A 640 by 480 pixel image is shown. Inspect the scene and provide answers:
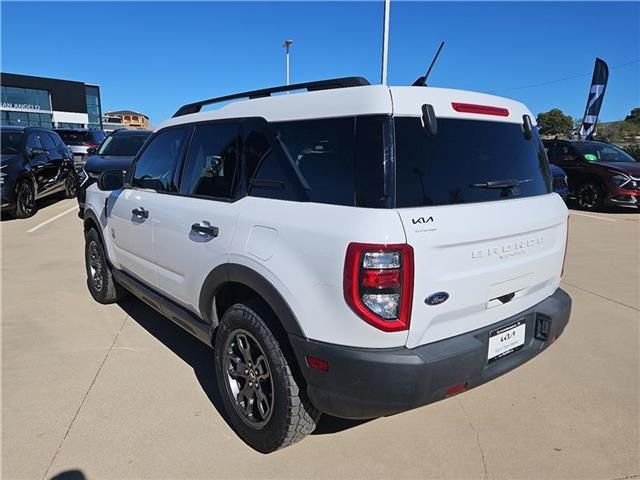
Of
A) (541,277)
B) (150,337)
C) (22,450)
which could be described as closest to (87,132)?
(150,337)

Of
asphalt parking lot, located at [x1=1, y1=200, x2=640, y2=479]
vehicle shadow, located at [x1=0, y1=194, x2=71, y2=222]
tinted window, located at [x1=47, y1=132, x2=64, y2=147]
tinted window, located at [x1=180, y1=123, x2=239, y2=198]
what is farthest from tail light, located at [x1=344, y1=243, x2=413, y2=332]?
tinted window, located at [x1=47, y1=132, x2=64, y2=147]

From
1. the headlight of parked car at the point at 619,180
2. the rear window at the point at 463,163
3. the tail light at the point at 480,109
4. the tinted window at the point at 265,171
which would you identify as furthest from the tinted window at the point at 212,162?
the headlight of parked car at the point at 619,180

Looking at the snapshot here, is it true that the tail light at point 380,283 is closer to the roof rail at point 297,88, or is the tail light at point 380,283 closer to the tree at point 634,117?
the roof rail at point 297,88

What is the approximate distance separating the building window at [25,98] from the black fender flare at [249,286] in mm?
52917

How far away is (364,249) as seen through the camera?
187 cm

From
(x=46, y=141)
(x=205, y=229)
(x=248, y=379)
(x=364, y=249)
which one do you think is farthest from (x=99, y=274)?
(x=46, y=141)

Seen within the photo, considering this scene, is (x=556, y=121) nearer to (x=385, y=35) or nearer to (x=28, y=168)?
(x=385, y=35)

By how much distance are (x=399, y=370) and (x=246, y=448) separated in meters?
1.11

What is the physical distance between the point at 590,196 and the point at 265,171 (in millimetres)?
11105

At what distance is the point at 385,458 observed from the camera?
246 centimetres

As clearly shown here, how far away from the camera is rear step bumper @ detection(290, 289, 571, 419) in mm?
1958

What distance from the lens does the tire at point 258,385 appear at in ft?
7.42

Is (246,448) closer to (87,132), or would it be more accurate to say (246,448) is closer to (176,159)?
(176,159)

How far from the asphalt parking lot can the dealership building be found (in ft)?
162
